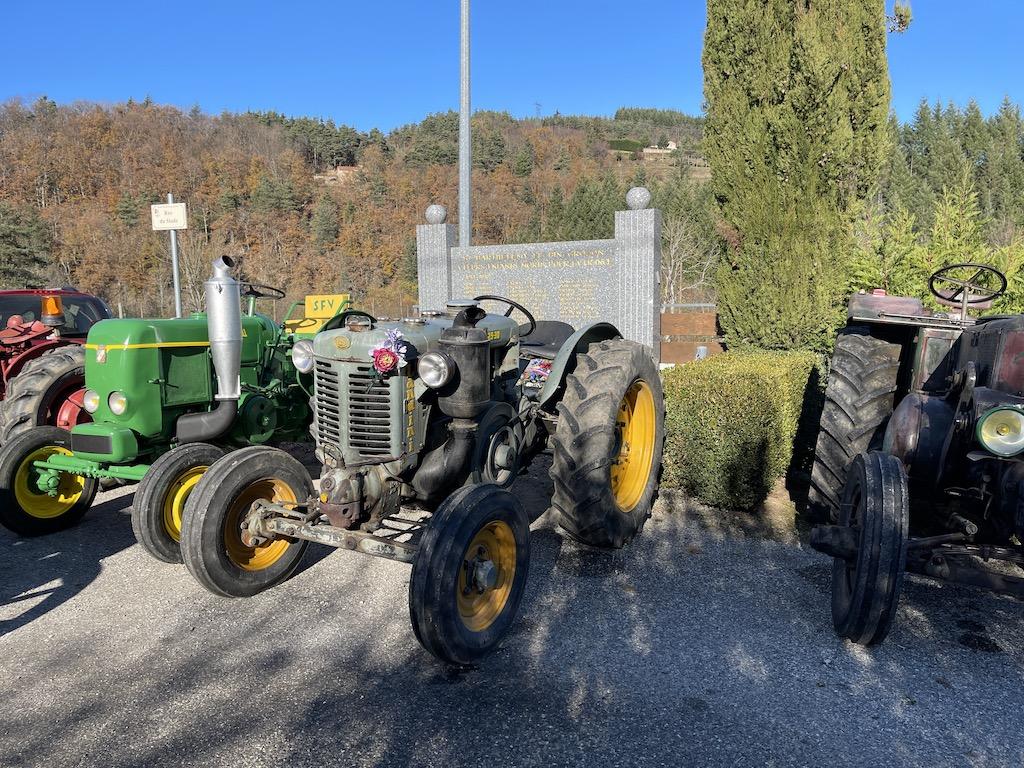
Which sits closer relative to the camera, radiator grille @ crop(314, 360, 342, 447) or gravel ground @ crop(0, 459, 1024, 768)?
gravel ground @ crop(0, 459, 1024, 768)

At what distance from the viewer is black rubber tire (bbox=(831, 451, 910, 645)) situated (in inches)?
99.9

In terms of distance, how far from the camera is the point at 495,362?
3824 millimetres

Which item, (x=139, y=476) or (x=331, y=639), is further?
(x=139, y=476)

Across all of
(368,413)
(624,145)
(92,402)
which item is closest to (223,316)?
(368,413)

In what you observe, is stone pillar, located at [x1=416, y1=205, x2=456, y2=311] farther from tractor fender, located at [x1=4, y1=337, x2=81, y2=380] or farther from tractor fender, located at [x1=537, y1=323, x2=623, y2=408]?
tractor fender, located at [x1=537, y1=323, x2=623, y2=408]

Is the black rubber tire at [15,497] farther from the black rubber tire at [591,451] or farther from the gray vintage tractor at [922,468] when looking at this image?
the gray vintage tractor at [922,468]

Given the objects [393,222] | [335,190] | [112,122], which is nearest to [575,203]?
[393,222]

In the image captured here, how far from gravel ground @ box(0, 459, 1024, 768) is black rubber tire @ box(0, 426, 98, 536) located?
0.58 metres

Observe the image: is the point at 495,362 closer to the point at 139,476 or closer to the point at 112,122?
the point at 139,476

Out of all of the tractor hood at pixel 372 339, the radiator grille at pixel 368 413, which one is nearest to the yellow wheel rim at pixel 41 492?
the tractor hood at pixel 372 339

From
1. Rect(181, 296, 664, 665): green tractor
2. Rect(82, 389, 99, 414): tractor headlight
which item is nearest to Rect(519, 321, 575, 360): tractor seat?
Rect(181, 296, 664, 665): green tractor

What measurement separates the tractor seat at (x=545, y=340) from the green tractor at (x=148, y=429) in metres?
1.49

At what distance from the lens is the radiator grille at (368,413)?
Answer: 3111 millimetres

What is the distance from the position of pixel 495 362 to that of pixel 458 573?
155 cm
